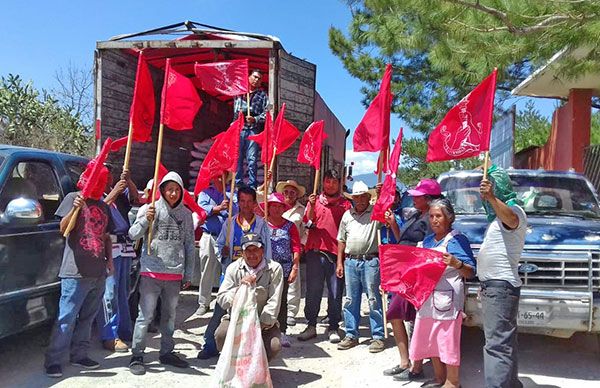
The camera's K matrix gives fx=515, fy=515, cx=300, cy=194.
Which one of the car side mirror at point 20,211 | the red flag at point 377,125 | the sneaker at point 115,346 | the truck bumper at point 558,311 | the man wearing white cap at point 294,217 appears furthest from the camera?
the man wearing white cap at point 294,217

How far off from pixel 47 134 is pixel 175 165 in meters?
8.60

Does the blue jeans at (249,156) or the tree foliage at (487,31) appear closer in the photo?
the tree foliage at (487,31)

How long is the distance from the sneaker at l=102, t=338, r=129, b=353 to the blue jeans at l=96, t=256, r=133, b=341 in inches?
1.6

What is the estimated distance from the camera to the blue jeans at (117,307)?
524 centimetres

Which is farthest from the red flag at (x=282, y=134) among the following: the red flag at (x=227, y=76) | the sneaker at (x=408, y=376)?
the sneaker at (x=408, y=376)

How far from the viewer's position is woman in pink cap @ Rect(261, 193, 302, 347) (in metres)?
5.48

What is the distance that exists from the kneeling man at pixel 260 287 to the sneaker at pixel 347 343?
124cm

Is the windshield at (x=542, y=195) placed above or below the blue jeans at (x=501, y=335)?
above

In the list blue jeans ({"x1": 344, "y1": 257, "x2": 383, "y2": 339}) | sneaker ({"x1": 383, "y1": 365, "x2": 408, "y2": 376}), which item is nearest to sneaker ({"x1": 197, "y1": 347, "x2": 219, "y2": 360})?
blue jeans ({"x1": 344, "y1": 257, "x2": 383, "y2": 339})

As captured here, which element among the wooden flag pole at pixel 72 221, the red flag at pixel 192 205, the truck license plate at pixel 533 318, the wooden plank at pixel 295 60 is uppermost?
the wooden plank at pixel 295 60

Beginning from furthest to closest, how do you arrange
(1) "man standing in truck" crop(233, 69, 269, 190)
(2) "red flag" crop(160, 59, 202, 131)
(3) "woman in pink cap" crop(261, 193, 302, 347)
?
(1) "man standing in truck" crop(233, 69, 269, 190), (3) "woman in pink cap" crop(261, 193, 302, 347), (2) "red flag" crop(160, 59, 202, 131)

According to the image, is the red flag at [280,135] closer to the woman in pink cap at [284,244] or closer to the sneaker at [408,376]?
the woman in pink cap at [284,244]

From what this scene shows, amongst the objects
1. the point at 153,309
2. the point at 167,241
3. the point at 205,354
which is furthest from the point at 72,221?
the point at 205,354

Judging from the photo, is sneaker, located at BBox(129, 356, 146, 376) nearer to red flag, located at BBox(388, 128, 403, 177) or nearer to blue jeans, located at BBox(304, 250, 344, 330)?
blue jeans, located at BBox(304, 250, 344, 330)
